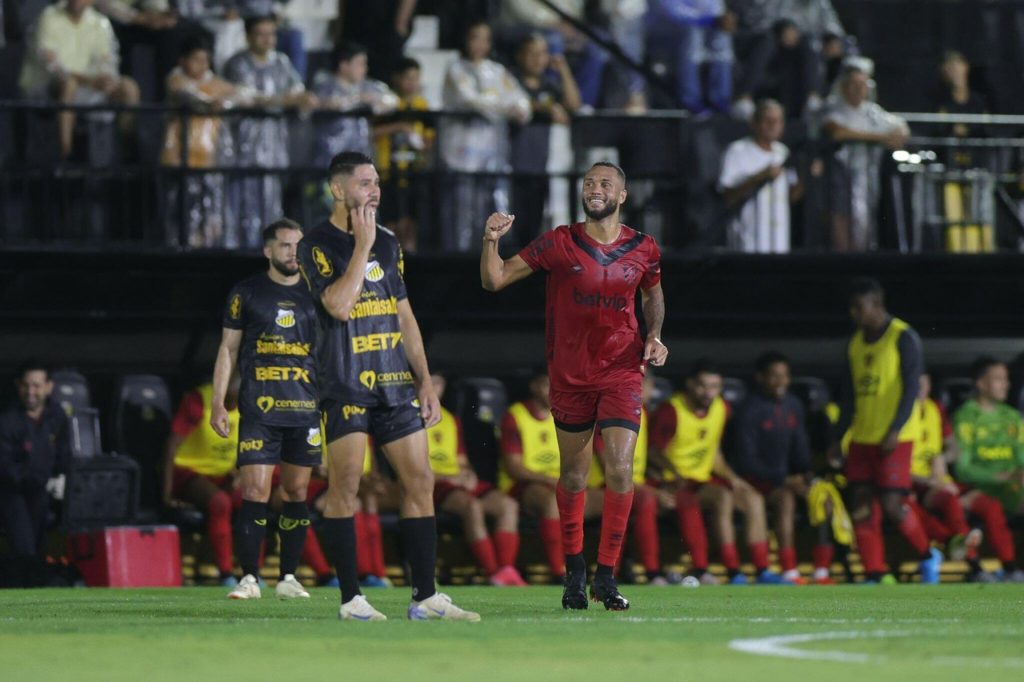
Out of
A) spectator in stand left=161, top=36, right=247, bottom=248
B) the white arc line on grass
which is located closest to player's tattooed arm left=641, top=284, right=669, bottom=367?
the white arc line on grass

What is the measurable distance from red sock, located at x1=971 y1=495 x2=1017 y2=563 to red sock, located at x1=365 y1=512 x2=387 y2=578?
4917mm

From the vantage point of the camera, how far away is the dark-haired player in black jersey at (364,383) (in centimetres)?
853

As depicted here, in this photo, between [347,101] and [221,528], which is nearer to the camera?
[221,528]

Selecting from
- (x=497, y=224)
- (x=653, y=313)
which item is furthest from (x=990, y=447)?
(x=497, y=224)

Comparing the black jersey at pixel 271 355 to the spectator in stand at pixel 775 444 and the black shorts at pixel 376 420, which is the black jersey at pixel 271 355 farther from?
the spectator in stand at pixel 775 444

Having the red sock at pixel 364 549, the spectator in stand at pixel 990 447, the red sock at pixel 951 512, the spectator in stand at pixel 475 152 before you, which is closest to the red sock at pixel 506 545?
the red sock at pixel 364 549

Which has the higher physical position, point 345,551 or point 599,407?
point 599,407

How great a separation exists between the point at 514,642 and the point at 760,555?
28.4 feet

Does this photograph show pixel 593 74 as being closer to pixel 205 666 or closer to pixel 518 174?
pixel 518 174

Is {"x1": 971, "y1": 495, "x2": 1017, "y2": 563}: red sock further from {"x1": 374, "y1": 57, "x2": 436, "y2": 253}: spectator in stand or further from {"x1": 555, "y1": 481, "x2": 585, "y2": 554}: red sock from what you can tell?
{"x1": 555, "y1": 481, "x2": 585, "y2": 554}: red sock

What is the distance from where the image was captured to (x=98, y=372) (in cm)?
1741

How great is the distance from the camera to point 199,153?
15.7 metres

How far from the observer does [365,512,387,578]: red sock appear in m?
15.0

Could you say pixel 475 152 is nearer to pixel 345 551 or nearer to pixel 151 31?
pixel 151 31
